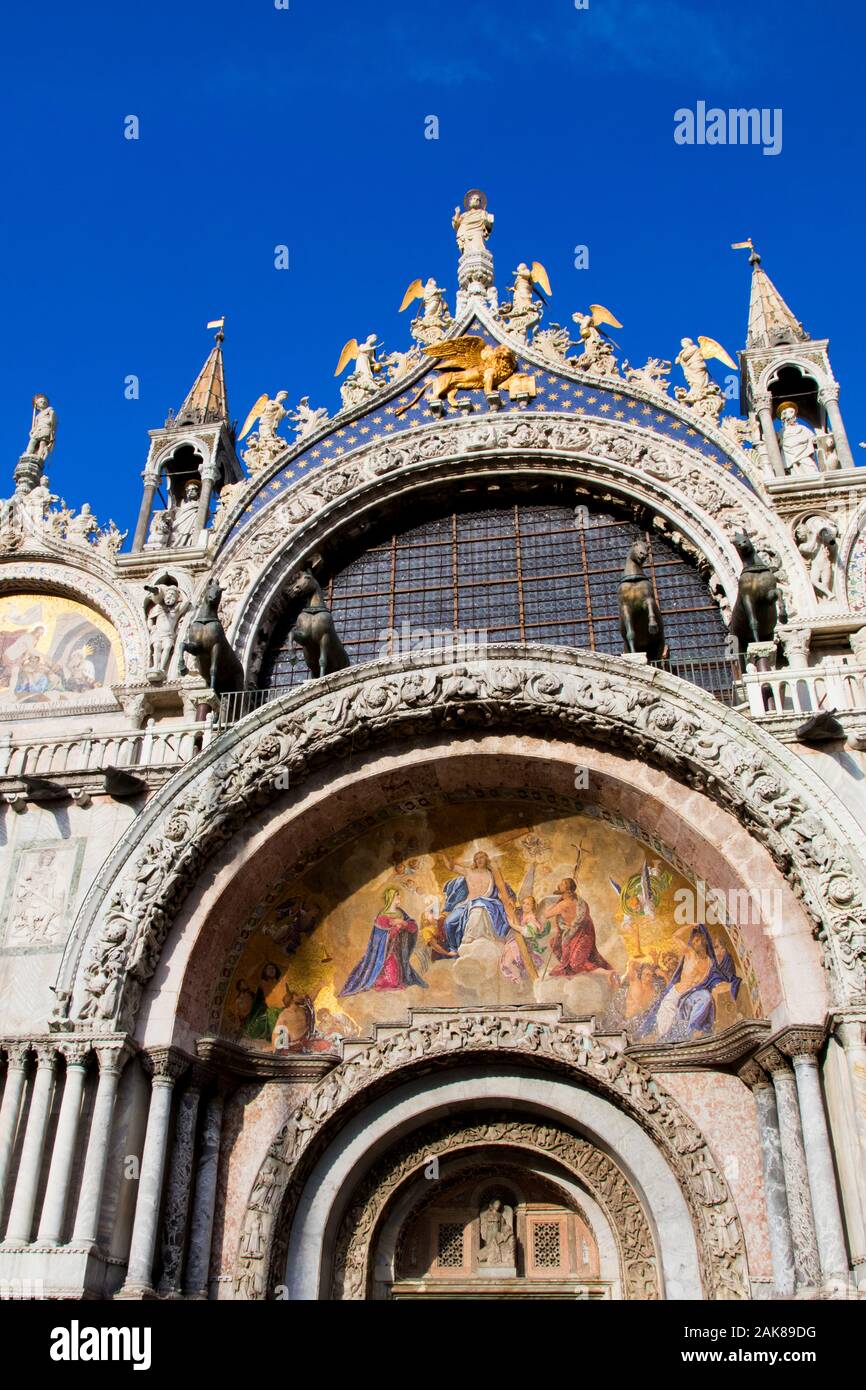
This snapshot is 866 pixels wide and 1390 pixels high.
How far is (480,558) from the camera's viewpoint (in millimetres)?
15914

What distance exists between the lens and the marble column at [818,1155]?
9023 millimetres

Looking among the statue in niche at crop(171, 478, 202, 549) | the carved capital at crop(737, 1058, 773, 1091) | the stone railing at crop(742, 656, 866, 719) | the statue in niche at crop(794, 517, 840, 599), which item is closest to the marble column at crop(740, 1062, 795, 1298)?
the carved capital at crop(737, 1058, 773, 1091)

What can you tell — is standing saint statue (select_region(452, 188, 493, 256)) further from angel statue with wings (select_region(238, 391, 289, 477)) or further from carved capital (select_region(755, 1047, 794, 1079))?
carved capital (select_region(755, 1047, 794, 1079))

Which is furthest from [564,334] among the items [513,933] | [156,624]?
[513,933]

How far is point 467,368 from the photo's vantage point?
1683cm

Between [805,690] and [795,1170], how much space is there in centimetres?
440

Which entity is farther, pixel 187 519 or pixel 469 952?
pixel 187 519

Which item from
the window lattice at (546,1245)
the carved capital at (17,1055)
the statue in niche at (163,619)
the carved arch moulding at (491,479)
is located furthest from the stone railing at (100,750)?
the window lattice at (546,1245)

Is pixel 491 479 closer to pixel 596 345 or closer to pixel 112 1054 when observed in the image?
pixel 596 345

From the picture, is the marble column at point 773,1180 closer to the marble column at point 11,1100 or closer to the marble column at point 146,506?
the marble column at point 11,1100

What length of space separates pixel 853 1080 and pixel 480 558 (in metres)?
8.51

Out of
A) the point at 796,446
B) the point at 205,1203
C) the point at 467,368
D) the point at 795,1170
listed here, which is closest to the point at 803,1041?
the point at 795,1170
